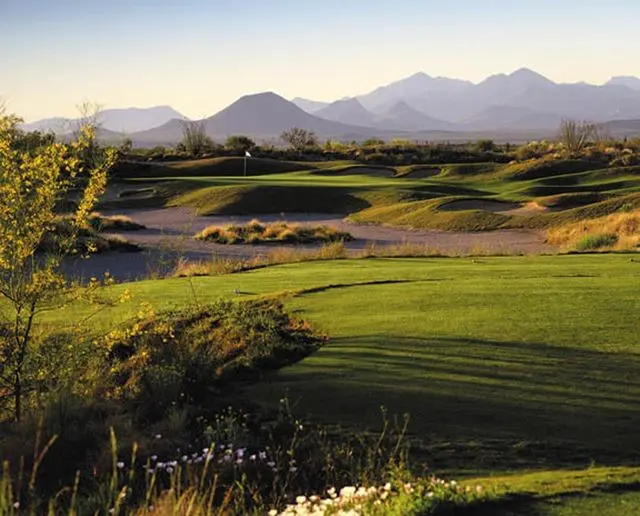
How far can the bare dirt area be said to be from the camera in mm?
26783

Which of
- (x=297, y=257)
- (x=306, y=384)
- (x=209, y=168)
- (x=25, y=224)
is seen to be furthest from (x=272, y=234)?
(x=209, y=168)

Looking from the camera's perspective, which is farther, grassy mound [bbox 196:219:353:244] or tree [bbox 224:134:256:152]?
tree [bbox 224:134:256:152]

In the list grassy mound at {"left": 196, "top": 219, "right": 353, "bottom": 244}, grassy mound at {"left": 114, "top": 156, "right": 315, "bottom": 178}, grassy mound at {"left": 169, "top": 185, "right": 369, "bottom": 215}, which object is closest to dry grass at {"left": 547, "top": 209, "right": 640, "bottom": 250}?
grassy mound at {"left": 196, "top": 219, "right": 353, "bottom": 244}

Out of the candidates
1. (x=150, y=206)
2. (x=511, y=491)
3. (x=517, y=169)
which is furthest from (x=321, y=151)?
(x=511, y=491)

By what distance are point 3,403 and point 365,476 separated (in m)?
5.60

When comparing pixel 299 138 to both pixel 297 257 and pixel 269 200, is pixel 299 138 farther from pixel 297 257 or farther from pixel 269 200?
pixel 297 257

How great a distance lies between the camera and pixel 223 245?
3322 centimetres

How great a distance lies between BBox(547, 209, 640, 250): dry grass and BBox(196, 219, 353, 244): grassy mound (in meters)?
8.41

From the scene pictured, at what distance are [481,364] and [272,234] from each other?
1028 inches

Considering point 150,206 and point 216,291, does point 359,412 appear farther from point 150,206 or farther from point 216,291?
point 150,206

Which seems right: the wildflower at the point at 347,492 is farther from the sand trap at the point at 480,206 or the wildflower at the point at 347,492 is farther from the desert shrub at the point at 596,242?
the sand trap at the point at 480,206

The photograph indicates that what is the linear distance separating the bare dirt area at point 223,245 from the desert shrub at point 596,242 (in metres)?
1.31

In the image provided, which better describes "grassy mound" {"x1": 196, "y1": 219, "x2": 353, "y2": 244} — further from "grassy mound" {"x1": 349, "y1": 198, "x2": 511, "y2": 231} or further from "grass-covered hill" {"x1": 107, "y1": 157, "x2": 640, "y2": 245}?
"grass-covered hill" {"x1": 107, "y1": 157, "x2": 640, "y2": 245}

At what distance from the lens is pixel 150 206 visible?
1860 inches
